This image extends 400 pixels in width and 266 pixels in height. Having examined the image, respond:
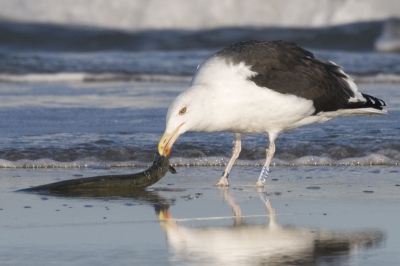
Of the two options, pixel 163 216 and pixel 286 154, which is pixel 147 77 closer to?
pixel 286 154

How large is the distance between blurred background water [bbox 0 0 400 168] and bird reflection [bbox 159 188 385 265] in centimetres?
278

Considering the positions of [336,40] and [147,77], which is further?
[336,40]

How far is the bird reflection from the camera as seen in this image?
138 inches

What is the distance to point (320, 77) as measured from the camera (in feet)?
19.9

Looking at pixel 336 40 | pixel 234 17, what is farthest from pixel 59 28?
pixel 336 40

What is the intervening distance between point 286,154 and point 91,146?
6.84 feet

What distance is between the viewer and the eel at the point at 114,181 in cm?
536

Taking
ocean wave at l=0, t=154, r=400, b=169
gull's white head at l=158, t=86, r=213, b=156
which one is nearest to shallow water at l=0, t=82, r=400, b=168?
ocean wave at l=0, t=154, r=400, b=169

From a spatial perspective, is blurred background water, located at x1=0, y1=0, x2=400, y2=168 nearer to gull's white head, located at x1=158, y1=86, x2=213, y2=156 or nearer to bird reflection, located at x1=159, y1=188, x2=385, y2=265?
gull's white head, located at x1=158, y1=86, x2=213, y2=156

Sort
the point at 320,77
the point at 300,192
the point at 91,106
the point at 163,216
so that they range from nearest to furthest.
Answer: the point at 163,216
the point at 300,192
the point at 320,77
the point at 91,106

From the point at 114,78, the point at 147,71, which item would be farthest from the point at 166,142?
the point at 147,71

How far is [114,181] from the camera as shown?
17.7 ft

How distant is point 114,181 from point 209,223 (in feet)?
4.19

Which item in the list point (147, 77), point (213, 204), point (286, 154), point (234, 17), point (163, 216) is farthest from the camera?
point (234, 17)
